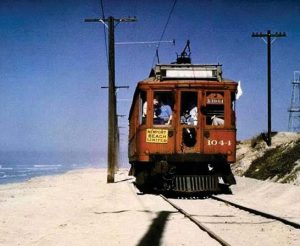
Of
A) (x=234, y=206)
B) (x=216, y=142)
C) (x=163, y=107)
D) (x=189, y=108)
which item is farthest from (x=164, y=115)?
(x=234, y=206)

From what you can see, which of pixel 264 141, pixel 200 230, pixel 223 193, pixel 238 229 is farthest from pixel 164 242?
pixel 264 141

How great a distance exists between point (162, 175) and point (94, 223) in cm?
555

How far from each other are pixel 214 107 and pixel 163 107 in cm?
158

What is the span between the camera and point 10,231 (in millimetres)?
8625

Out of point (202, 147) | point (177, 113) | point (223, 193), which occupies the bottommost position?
point (223, 193)

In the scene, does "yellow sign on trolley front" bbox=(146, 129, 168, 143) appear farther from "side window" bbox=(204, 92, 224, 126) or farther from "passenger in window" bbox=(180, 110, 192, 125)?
"side window" bbox=(204, 92, 224, 126)

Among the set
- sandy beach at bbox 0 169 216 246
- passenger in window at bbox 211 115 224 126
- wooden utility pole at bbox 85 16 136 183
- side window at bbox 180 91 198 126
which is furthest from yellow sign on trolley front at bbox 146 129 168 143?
wooden utility pole at bbox 85 16 136 183

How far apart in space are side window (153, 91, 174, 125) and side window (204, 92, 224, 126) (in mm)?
1099

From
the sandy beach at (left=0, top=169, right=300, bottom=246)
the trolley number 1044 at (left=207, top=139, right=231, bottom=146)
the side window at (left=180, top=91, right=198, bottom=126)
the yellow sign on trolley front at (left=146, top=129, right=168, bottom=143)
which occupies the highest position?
the side window at (left=180, top=91, right=198, bottom=126)

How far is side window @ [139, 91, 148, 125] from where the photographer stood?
14.8 m

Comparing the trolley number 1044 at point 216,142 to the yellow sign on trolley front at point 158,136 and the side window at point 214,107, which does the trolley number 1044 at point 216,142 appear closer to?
the side window at point 214,107

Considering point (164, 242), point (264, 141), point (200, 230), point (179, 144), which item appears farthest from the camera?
point (264, 141)

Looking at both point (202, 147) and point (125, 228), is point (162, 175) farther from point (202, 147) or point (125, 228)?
point (125, 228)

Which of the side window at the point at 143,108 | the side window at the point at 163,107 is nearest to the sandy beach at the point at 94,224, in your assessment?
the side window at the point at 163,107
